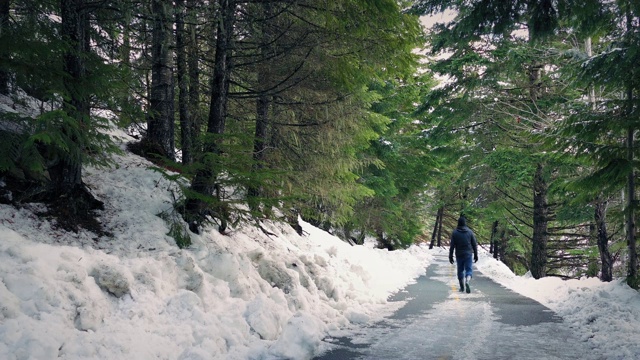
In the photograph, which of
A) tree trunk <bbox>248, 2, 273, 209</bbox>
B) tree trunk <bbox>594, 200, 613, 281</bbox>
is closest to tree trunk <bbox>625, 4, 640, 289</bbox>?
tree trunk <bbox>594, 200, 613, 281</bbox>

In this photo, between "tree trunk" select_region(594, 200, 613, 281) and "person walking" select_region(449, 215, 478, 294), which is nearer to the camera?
"person walking" select_region(449, 215, 478, 294)

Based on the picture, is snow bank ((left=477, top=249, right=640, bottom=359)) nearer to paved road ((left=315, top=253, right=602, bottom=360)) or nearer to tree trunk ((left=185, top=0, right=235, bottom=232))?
paved road ((left=315, top=253, right=602, bottom=360))

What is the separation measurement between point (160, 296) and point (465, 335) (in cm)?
441

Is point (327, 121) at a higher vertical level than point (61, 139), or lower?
higher

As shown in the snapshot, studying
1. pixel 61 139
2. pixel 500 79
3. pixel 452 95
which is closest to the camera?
pixel 61 139

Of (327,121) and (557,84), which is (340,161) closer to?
(327,121)

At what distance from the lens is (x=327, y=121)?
10.8 metres

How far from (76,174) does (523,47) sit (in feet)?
37.9

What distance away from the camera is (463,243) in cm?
1203

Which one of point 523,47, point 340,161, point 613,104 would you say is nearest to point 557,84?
point 523,47

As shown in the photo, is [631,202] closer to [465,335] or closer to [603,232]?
[465,335]

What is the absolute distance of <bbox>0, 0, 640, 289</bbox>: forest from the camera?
6.09 metres

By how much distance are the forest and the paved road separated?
2.44 meters

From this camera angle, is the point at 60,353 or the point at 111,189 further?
the point at 111,189
